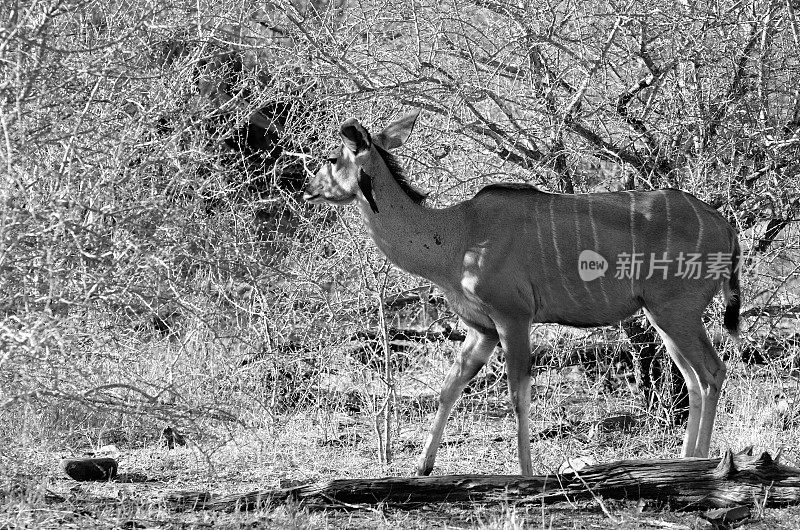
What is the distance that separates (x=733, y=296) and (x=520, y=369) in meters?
1.40

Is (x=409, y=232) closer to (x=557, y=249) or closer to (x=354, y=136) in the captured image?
(x=354, y=136)

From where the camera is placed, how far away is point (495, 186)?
6.46 metres

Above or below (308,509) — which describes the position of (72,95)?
above

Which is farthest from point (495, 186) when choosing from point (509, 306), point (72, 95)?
point (72, 95)

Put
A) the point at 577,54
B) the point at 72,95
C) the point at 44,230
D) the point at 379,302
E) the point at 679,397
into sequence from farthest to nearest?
the point at 679,397
the point at 577,54
the point at 379,302
the point at 72,95
the point at 44,230

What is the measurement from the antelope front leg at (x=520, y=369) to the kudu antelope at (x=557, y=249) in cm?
16

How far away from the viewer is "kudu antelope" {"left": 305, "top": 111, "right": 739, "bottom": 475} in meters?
6.26

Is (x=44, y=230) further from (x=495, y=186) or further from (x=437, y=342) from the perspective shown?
(x=437, y=342)

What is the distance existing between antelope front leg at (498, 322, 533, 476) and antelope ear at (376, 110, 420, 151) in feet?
4.24

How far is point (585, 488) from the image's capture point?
4984mm

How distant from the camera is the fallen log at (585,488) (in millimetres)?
4883

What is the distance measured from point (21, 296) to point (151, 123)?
1543mm

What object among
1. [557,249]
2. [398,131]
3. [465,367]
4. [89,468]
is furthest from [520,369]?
[89,468]

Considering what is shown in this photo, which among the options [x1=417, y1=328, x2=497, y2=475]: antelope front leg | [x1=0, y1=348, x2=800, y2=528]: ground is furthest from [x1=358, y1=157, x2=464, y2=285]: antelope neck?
[x1=0, y1=348, x2=800, y2=528]: ground
